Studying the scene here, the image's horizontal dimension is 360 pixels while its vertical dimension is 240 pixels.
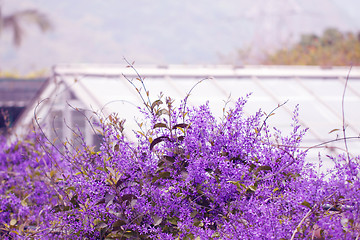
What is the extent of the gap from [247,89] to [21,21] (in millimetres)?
27385

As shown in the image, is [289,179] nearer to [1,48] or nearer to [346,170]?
[346,170]

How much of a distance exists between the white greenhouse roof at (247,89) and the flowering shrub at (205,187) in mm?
4525

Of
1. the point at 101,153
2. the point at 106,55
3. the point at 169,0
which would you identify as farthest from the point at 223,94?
the point at 169,0

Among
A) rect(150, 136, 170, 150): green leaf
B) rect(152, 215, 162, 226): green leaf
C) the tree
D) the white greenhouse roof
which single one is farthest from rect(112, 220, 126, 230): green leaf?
the tree

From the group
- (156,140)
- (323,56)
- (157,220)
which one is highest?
(323,56)

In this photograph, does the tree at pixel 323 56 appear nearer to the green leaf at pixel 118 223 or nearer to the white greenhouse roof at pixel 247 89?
the white greenhouse roof at pixel 247 89

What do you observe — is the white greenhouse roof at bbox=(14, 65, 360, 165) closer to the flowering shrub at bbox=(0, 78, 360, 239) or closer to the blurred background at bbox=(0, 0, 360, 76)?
the flowering shrub at bbox=(0, 78, 360, 239)

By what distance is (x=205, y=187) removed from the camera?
1.81m

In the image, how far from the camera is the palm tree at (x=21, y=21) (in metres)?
30.8

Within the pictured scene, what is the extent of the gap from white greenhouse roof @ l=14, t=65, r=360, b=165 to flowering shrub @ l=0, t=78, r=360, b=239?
4525 millimetres

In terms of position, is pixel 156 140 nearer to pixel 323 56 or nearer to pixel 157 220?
pixel 157 220

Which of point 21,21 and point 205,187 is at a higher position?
point 21,21

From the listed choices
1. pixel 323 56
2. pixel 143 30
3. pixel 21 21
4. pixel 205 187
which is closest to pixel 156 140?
pixel 205 187

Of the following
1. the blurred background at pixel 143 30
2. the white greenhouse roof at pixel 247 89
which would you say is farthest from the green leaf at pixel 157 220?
the blurred background at pixel 143 30
